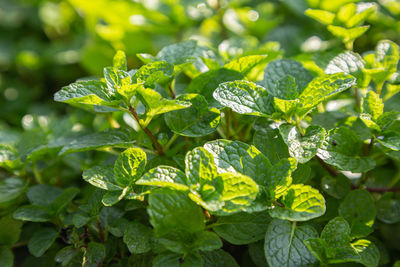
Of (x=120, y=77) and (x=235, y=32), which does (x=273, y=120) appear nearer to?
(x=120, y=77)

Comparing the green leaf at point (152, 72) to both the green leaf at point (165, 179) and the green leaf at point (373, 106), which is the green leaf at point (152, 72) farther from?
the green leaf at point (373, 106)

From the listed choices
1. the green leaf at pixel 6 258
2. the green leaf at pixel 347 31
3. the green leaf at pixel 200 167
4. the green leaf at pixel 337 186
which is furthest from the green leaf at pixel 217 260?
the green leaf at pixel 347 31

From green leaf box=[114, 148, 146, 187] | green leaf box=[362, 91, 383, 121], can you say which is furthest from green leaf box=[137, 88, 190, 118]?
green leaf box=[362, 91, 383, 121]

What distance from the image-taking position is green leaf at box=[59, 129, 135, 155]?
960 millimetres

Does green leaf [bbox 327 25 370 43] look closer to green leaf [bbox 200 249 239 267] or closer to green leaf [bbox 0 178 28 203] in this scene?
green leaf [bbox 200 249 239 267]

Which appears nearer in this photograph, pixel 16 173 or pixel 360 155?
pixel 360 155

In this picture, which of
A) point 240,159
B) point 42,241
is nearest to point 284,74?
point 240,159

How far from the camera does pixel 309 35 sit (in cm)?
172

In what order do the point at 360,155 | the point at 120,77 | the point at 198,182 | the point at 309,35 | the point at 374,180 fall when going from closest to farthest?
the point at 198,182 → the point at 120,77 → the point at 360,155 → the point at 374,180 → the point at 309,35

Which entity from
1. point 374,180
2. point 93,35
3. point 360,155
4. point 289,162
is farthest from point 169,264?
point 93,35

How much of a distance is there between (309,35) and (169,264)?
1.27 m

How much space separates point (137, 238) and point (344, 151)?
0.55m

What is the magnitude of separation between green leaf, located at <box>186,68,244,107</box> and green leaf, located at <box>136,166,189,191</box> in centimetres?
27

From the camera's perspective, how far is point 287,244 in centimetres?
84
